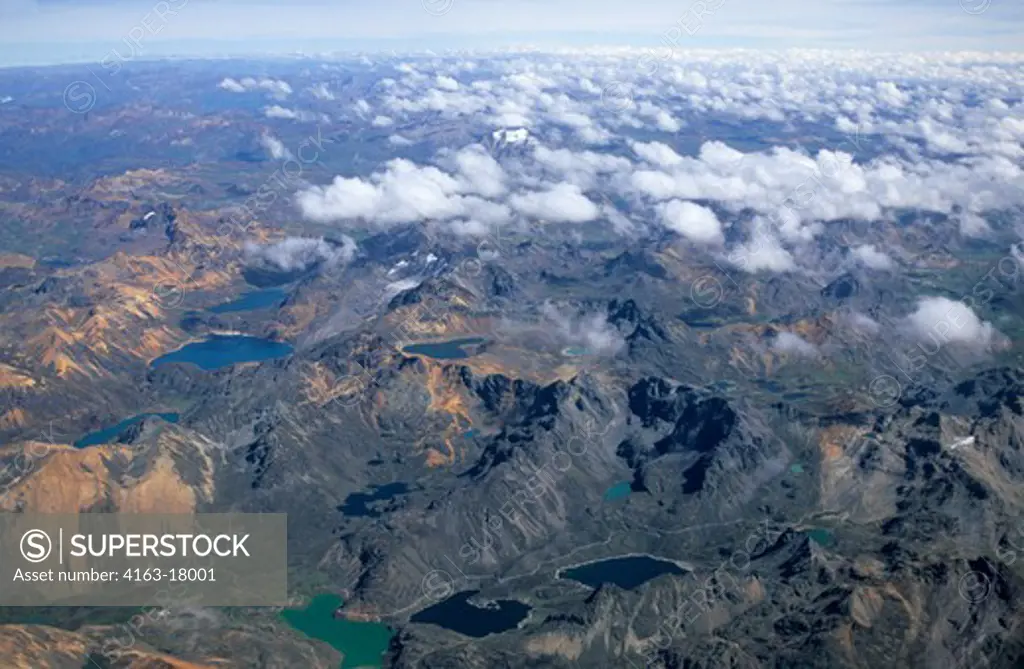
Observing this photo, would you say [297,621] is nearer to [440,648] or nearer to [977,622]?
[440,648]

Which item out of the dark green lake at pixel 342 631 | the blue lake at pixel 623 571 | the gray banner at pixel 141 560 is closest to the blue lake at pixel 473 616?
the dark green lake at pixel 342 631

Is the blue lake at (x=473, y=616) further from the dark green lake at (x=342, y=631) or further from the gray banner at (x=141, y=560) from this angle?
the gray banner at (x=141, y=560)

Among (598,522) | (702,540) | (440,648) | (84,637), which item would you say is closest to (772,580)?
(702,540)

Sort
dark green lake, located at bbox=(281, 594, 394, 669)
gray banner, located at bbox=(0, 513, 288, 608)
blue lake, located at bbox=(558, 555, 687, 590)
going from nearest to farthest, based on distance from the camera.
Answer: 1. dark green lake, located at bbox=(281, 594, 394, 669)
2. gray banner, located at bbox=(0, 513, 288, 608)
3. blue lake, located at bbox=(558, 555, 687, 590)

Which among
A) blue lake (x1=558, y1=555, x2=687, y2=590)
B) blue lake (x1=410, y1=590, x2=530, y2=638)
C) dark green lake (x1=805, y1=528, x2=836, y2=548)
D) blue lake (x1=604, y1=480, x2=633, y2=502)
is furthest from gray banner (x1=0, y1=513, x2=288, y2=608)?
dark green lake (x1=805, y1=528, x2=836, y2=548)

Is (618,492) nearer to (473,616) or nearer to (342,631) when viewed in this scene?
(473,616)

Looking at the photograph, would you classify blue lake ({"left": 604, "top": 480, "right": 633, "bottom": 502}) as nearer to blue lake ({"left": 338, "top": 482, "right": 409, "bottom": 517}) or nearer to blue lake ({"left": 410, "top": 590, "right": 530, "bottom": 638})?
blue lake ({"left": 338, "top": 482, "right": 409, "bottom": 517})

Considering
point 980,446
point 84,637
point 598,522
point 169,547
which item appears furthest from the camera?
point 980,446
